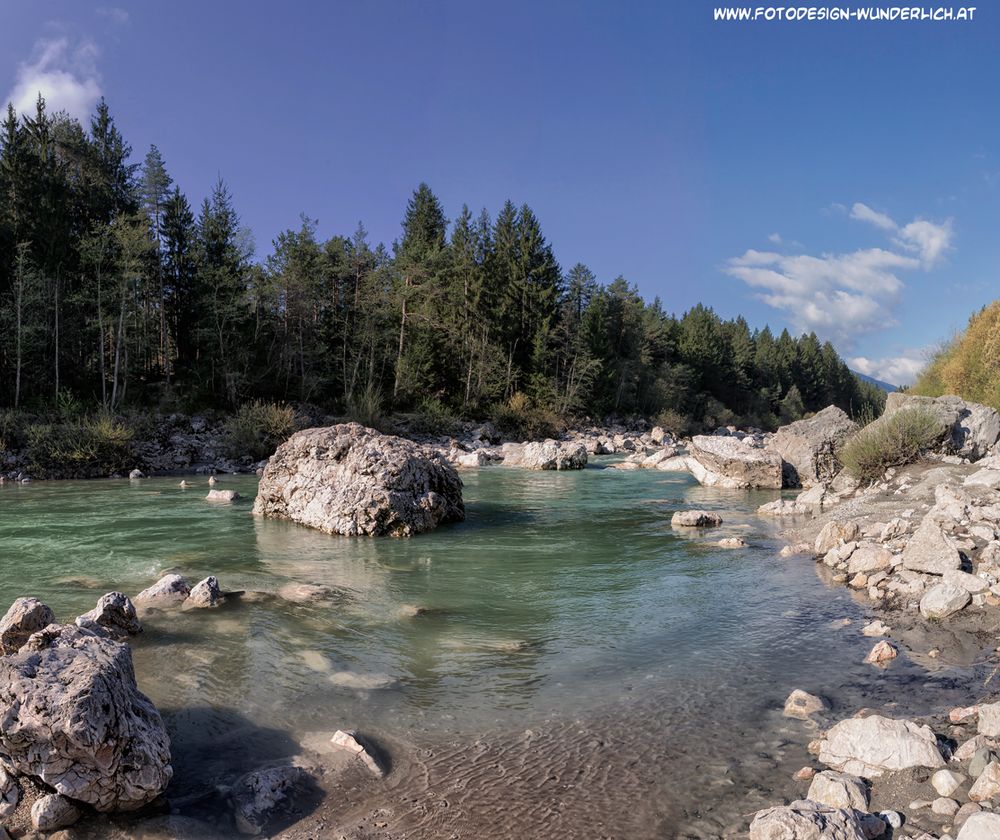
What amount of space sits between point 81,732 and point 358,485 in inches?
376

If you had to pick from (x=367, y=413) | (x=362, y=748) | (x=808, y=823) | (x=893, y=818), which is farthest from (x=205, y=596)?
(x=367, y=413)

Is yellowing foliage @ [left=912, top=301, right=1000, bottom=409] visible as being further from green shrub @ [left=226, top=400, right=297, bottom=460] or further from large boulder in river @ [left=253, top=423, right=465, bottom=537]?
green shrub @ [left=226, top=400, right=297, bottom=460]

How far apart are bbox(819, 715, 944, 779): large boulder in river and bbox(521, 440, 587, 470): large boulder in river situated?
23.8 m

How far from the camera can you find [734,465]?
20.9 meters

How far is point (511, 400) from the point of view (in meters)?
52.4

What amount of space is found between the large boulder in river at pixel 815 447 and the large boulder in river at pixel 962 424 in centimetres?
271

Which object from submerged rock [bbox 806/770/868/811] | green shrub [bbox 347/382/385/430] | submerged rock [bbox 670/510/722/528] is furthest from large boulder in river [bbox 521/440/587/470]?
submerged rock [bbox 806/770/868/811]

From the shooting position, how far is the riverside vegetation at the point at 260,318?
110 ft

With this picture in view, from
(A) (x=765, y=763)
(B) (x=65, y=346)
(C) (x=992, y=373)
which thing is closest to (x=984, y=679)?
(A) (x=765, y=763)

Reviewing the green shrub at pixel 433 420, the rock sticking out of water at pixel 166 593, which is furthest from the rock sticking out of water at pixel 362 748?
the green shrub at pixel 433 420

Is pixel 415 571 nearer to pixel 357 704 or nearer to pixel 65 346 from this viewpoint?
pixel 357 704

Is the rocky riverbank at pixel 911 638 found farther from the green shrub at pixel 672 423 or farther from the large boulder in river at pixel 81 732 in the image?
the green shrub at pixel 672 423

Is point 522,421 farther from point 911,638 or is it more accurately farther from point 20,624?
point 20,624

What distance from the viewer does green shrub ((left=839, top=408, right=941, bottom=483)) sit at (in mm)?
15227
